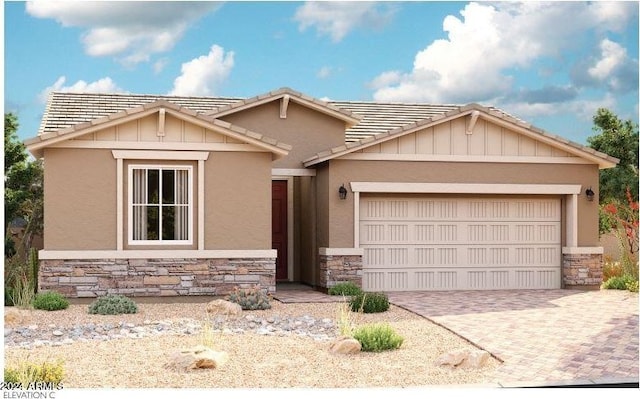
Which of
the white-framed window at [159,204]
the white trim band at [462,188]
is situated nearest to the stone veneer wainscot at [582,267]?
the white trim band at [462,188]

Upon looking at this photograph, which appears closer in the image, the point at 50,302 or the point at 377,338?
the point at 377,338

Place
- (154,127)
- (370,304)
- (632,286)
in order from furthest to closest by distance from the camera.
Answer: (632,286), (154,127), (370,304)

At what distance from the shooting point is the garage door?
618 inches

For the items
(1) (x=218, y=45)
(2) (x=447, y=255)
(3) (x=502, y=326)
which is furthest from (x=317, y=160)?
(1) (x=218, y=45)

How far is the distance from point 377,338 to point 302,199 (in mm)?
8323

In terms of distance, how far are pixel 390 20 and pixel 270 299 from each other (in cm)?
1528

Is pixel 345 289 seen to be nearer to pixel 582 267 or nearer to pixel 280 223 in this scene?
pixel 280 223

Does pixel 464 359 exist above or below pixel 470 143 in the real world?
below

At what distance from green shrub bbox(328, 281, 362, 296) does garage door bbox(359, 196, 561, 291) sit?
87 cm

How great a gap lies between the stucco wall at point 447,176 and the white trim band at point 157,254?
6.33 feet

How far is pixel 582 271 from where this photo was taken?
53.3 feet

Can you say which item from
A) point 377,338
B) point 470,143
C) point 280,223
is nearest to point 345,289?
point 280,223

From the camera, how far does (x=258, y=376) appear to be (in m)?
8.30

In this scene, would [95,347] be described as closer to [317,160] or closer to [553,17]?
[317,160]
